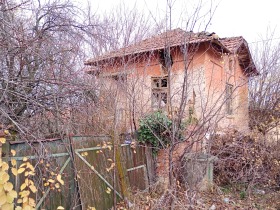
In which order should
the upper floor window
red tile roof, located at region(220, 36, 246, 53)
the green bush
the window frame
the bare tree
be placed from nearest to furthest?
the upper floor window < the green bush < the window frame < red tile roof, located at region(220, 36, 246, 53) < the bare tree

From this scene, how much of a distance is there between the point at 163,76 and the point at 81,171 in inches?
236

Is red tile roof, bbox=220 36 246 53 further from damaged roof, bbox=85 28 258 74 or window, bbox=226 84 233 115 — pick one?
window, bbox=226 84 233 115

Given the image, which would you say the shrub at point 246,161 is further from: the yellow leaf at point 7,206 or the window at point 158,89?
the yellow leaf at point 7,206

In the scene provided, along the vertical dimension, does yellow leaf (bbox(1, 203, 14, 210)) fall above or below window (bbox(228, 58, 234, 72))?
below

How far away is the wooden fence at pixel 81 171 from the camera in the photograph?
4113 mm

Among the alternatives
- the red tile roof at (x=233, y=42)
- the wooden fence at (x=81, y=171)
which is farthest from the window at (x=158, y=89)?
the wooden fence at (x=81, y=171)

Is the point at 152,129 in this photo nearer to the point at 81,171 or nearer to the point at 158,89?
the point at 81,171

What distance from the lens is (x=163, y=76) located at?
10.2 meters

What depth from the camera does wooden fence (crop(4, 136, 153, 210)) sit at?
13.5ft

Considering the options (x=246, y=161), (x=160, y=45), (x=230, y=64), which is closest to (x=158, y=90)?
(x=160, y=45)

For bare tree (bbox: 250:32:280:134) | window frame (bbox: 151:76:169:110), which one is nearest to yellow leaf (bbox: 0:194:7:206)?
window frame (bbox: 151:76:169:110)

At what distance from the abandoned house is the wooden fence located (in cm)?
138

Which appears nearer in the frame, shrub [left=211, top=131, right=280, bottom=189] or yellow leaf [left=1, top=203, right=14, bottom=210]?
yellow leaf [left=1, top=203, right=14, bottom=210]

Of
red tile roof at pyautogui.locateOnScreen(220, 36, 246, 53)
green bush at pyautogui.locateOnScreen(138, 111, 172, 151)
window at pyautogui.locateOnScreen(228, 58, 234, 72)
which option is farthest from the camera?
window at pyautogui.locateOnScreen(228, 58, 234, 72)
